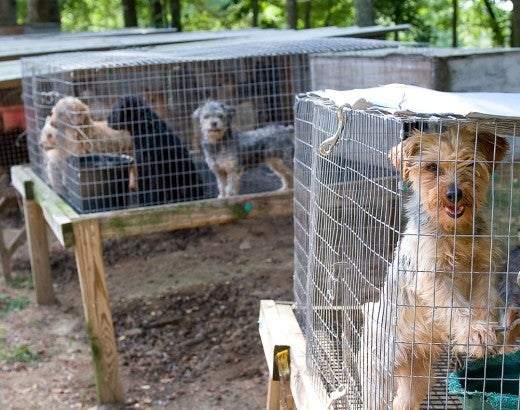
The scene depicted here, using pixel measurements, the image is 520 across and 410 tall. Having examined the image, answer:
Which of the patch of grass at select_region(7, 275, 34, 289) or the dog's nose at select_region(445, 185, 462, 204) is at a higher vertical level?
the dog's nose at select_region(445, 185, 462, 204)

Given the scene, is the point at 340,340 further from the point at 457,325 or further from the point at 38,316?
the point at 38,316

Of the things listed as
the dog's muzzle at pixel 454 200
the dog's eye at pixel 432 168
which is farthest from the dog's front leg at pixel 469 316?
the dog's eye at pixel 432 168

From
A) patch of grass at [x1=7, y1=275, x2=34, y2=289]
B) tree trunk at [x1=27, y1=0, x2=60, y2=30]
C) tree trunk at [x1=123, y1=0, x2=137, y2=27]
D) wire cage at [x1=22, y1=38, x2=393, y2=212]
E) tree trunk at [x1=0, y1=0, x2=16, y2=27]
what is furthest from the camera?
tree trunk at [x1=123, y1=0, x2=137, y2=27]

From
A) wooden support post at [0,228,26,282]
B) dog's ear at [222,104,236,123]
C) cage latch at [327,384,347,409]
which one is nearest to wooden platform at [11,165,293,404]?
dog's ear at [222,104,236,123]

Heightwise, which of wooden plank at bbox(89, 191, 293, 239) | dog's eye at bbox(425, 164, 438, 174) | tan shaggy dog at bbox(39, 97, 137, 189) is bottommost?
wooden plank at bbox(89, 191, 293, 239)

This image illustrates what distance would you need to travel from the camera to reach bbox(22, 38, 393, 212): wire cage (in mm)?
6676

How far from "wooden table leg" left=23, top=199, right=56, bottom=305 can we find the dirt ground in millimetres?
155

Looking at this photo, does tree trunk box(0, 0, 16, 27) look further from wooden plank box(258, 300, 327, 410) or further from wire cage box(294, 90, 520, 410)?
wire cage box(294, 90, 520, 410)

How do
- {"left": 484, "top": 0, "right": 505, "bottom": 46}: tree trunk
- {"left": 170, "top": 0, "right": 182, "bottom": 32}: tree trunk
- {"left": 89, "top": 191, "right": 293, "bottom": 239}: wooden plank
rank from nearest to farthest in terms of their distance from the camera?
{"left": 89, "top": 191, "right": 293, "bottom": 239}: wooden plank → {"left": 484, "top": 0, "right": 505, "bottom": 46}: tree trunk → {"left": 170, "top": 0, "right": 182, "bottom": 32}: tree trunk

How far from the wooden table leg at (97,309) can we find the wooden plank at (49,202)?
0.29 ft

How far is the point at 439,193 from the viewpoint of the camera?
2768 mm

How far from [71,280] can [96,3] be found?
54.5 feet

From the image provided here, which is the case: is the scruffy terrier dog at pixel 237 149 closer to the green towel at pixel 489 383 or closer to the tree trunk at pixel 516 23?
the tree trunk at pixel 516 23

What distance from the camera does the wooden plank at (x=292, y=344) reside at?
3.57 m
